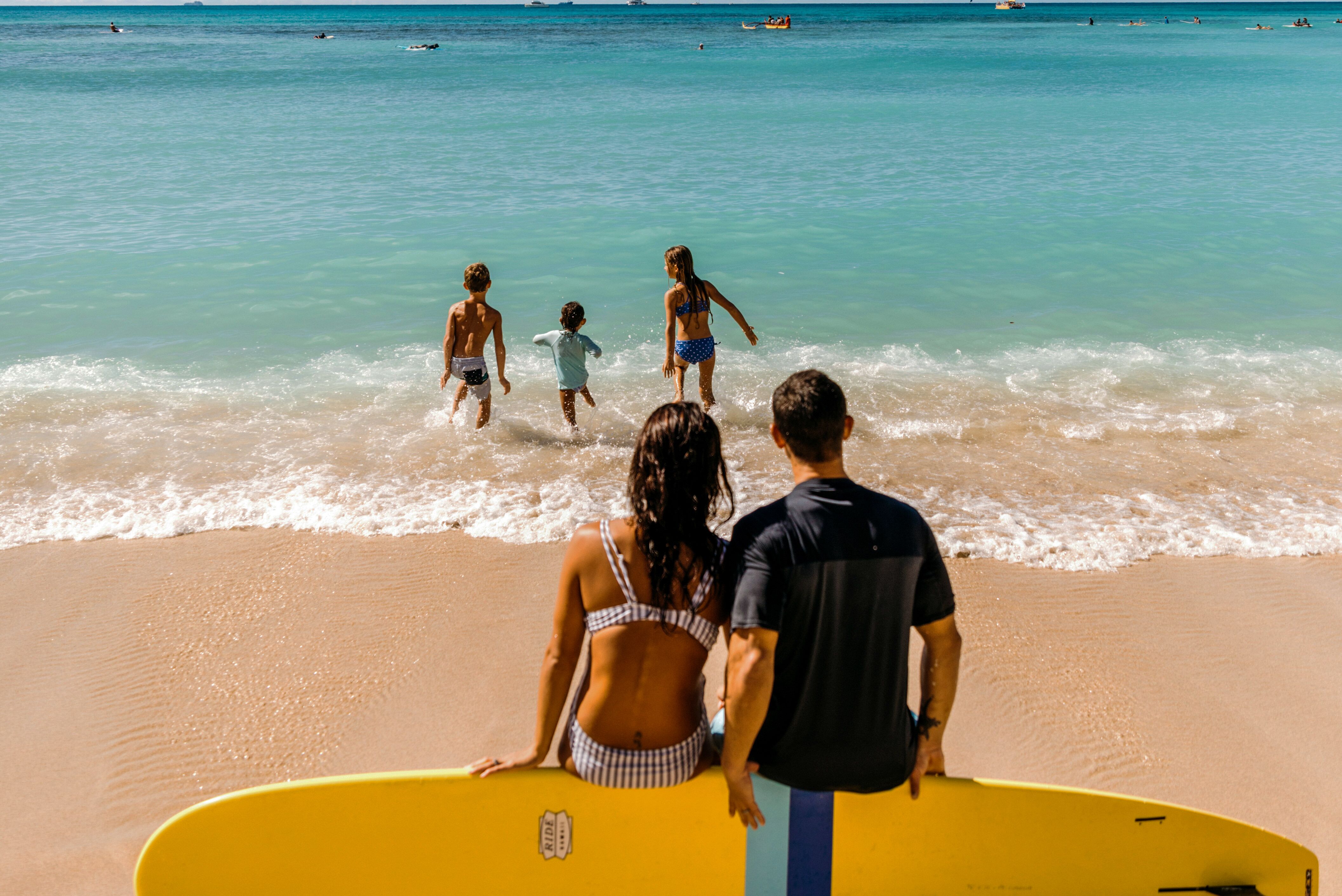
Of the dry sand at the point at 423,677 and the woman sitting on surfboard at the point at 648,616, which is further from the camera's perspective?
the dry sand at the point at 423,677

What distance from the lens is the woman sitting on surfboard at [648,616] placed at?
7.76ft

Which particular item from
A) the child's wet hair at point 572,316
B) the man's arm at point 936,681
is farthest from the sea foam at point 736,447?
the man's arm at point 936,681

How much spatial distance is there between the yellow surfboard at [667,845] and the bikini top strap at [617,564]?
77 centimetres

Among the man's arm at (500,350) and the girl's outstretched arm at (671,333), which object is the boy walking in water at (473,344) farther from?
the girl's outstretched arm at (671,333)

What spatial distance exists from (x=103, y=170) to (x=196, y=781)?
2077cm

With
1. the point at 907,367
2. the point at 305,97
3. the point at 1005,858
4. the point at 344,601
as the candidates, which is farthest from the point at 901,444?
the point at 305,97

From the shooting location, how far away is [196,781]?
3.91m

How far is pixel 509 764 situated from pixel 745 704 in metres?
0.86

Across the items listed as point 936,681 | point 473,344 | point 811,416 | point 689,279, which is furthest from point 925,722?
point 473,344

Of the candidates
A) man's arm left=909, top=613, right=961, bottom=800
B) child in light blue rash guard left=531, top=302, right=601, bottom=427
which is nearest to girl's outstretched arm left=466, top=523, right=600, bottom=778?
man's arm left=909, top=613, right=961, bottom=800

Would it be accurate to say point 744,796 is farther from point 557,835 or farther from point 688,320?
point 688,320

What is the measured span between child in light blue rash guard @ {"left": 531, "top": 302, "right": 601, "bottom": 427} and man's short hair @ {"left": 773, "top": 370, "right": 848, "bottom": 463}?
5042 mm

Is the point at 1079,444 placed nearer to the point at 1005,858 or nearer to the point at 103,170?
the point at 1005,858

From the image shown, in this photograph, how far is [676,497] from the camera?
93.0 inches
